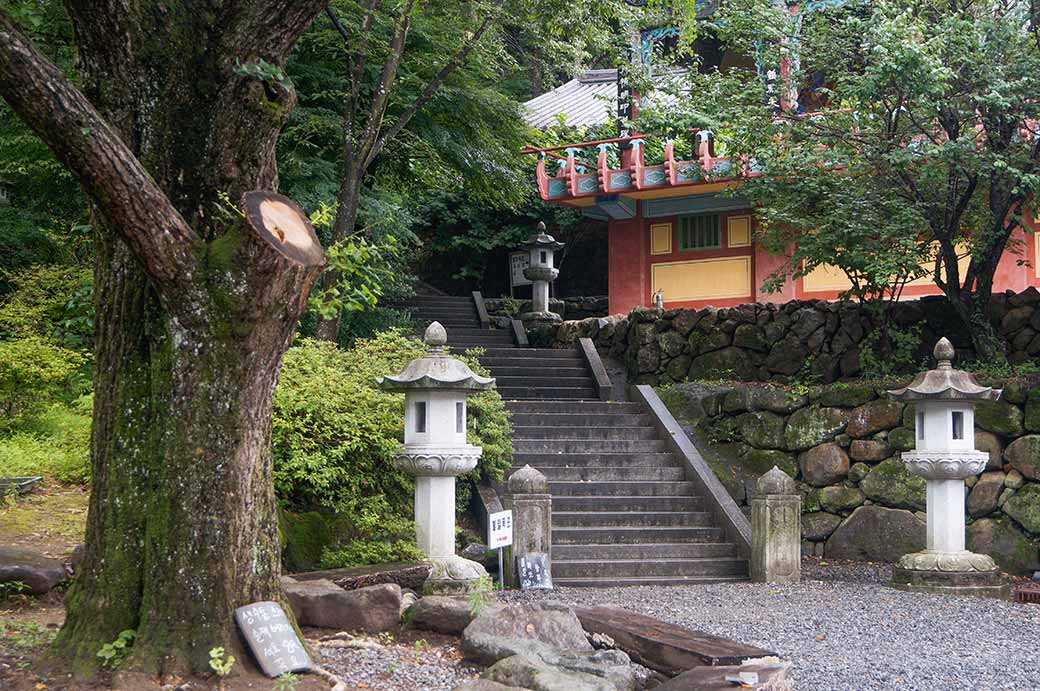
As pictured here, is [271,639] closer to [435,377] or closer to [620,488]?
[435,377]

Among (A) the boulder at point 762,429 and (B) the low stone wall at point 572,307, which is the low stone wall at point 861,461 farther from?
(B) the low stone wall at point 572,307

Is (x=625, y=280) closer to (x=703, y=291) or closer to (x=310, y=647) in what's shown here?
(x=703, y=291)

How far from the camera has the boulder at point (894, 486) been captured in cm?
1195

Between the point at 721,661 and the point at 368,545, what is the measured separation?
150 inches

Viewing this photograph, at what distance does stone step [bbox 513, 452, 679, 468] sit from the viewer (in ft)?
40.8

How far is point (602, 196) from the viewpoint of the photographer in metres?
18.4

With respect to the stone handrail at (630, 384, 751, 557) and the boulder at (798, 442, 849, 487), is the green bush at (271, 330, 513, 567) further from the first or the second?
the boulder at (798, 442, 849, 487)

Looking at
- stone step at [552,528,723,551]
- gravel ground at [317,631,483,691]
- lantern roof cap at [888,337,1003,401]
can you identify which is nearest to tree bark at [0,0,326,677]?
gravel ground at [317,631,483,691]

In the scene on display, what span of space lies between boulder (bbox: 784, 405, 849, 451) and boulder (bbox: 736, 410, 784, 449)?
0.31 feet

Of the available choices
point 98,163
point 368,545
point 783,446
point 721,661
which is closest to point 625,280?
point 783,446

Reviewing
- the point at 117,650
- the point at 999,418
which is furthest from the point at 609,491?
the point at 117,650

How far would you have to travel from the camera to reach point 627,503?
1178cm

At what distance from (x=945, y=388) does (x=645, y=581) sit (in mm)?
3350

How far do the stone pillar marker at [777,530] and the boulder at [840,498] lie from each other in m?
2.12
